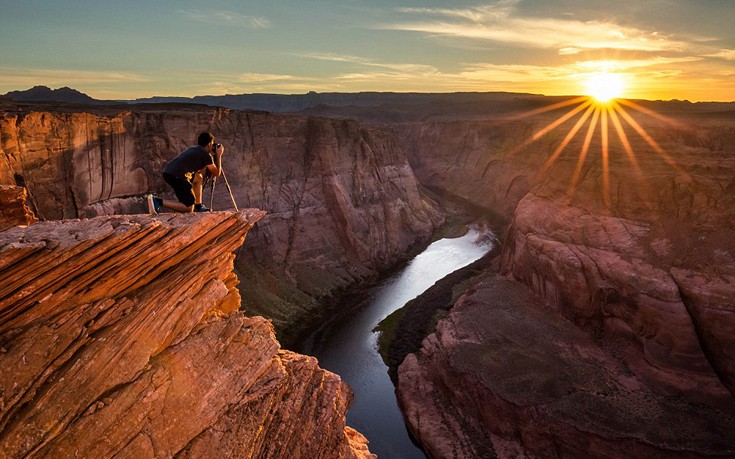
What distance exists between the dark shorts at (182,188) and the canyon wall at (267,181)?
75.3 feet

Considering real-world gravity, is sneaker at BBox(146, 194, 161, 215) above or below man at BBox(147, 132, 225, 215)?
below

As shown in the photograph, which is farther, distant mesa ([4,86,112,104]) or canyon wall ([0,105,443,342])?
distant mesa ([4,86,112,104])

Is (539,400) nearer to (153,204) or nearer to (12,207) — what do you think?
(153,204)

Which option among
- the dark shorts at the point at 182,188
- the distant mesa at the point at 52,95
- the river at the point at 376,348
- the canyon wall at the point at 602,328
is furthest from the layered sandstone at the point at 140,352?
the distant mesa at the point at 52,95

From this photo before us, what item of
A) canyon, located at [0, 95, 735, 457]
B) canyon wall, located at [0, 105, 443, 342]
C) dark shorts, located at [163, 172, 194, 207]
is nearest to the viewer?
dark shorts, located at [163, 172, 194, 207]

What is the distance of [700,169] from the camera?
3022 centimetres

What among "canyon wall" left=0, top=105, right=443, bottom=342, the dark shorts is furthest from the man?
"canyon wall" left=0, top=105, right=443, bottom=342

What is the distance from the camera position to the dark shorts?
1171 cm

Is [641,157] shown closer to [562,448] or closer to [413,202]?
[562,448]

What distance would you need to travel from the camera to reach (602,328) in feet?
91.7

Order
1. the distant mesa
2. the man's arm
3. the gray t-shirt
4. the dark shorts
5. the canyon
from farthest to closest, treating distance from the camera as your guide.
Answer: the distant mesa < the canyon < the man's arm < the dark shorts < the gray t-shirt

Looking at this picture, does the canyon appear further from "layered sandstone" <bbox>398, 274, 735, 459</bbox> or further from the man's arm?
the man's arm

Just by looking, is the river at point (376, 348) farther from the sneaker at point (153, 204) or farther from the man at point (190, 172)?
the sneaker at point (153, 204)

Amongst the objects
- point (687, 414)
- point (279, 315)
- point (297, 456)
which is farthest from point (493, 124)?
point (297, 456)
